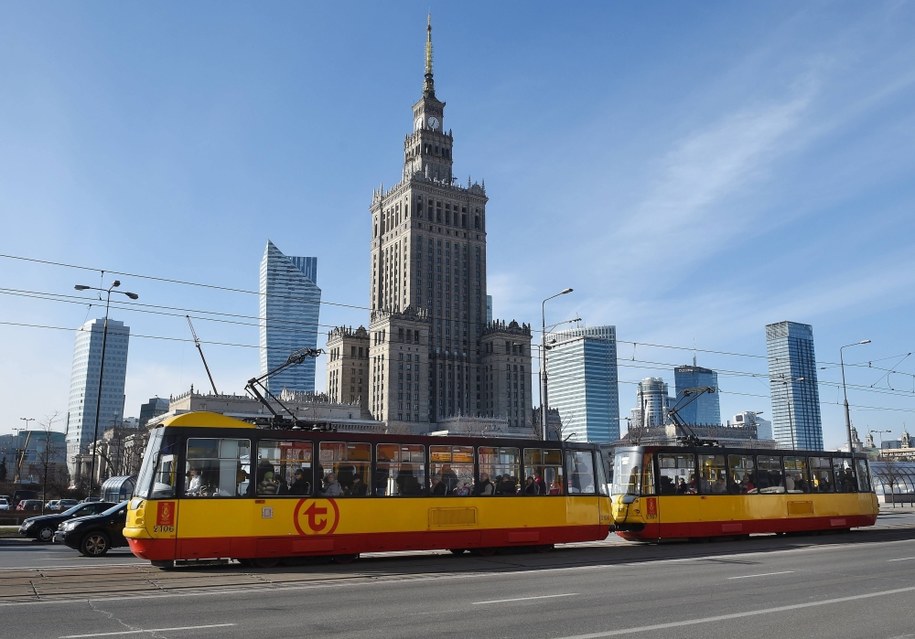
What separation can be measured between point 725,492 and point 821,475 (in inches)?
207

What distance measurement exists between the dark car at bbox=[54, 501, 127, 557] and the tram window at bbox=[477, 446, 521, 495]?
10.2 metres

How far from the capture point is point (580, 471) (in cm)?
2150

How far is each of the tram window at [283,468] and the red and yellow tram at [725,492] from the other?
11061mm

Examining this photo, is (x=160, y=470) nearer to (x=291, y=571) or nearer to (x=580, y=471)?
(x=291, y=571)

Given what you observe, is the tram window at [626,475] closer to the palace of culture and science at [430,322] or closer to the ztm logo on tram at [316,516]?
the ztm logo on tram at [316,516]

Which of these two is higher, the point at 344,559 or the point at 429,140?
the point at 429,140

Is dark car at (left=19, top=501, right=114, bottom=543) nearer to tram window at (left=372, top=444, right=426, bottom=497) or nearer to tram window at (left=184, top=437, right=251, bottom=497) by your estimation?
tram window at (left=184, top=437, right=251, bottom=497)

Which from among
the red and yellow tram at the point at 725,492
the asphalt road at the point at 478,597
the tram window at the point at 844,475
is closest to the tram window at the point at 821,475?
the red and yellow tram at the point at 725,492

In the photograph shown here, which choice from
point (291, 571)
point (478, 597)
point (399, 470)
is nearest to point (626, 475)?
point (399, 470)

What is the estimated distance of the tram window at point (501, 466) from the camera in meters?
20.0

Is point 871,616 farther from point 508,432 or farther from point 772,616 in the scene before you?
point 508,432

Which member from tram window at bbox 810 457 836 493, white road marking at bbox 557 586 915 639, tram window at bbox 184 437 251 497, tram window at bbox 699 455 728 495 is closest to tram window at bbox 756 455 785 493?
tram window at bbox 699 455 728 495

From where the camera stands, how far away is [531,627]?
32.1ft

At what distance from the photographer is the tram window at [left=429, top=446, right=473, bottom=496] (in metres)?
19.2
